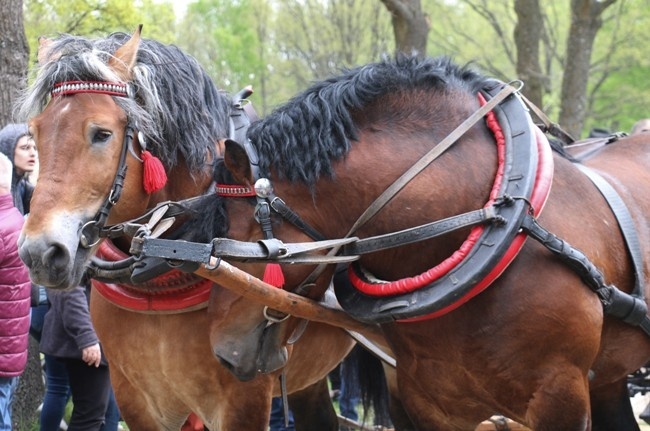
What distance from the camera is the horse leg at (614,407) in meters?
3.97

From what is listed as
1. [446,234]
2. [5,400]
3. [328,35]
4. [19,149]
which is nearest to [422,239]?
[446,234]

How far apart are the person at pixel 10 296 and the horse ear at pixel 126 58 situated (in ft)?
4.61

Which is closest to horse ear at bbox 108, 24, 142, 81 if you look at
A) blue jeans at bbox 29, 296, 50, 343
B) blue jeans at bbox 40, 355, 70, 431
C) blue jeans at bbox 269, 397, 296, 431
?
blue jeans at bbox 40, 355, 70, 431

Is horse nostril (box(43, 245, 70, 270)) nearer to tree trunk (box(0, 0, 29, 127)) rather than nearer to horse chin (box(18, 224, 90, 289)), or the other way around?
horse chin (box(18, 224, 90, 289))

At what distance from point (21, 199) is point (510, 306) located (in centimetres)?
348

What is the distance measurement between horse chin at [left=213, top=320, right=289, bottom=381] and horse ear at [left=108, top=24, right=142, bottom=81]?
1041mm

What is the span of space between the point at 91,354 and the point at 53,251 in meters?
2.05

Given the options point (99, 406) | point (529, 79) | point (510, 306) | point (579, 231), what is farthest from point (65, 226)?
point (529, 79)

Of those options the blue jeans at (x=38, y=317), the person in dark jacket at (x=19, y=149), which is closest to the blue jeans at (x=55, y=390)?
the blue jeans at (x=38, y=317)

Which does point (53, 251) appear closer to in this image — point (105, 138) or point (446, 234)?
point (105, 138)

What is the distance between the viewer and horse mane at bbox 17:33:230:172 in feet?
10.8

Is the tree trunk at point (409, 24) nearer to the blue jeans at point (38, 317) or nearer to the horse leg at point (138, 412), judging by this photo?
the blue jeans at point (38, 317)

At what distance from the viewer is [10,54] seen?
625 cm

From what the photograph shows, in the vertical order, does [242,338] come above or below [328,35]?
above
